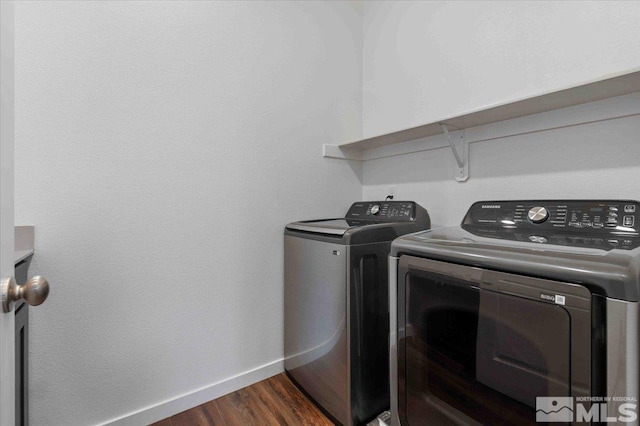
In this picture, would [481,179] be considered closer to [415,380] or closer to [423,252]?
[423,252]

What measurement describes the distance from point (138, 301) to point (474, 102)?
2.00m

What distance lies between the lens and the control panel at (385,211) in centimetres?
162

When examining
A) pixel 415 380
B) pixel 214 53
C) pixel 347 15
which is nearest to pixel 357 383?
pixel 415 380

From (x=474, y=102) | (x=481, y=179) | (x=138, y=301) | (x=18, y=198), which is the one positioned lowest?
(x=138, y=301)

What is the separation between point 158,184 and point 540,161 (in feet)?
6.04

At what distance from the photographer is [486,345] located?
0.84m

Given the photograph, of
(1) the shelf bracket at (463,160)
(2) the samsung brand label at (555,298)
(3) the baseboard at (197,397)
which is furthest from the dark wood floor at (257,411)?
(1) the shelf bracket at (463,160)

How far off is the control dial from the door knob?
1.49 metres

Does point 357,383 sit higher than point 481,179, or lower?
lower

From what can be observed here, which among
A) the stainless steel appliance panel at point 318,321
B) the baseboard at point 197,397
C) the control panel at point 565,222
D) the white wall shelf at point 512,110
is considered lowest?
the baseboard at point 197,397

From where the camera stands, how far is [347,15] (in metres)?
2.18
